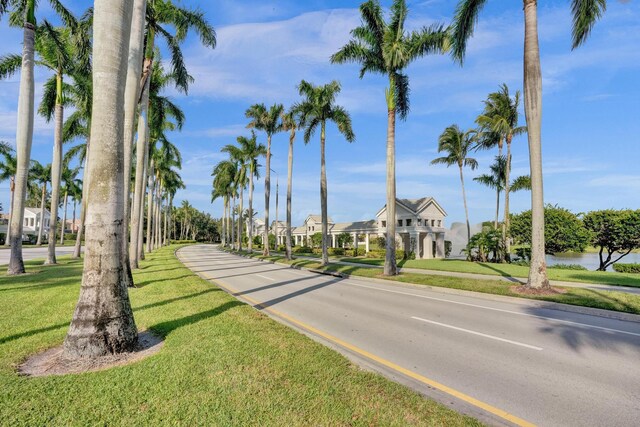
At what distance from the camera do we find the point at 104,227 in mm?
5652

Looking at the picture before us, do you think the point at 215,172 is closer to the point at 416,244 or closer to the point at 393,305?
the point at 416,244

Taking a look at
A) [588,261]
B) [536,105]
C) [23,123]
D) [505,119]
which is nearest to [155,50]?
[23,123]

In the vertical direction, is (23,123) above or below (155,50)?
below

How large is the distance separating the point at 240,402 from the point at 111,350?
2711 mm

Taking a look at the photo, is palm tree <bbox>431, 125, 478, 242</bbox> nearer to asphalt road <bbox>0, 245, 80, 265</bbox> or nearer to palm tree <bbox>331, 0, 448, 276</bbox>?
palm tree <bbox>331, 0, 448, 276</bbox>

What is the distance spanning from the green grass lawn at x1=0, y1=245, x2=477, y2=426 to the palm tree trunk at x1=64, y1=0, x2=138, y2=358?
71 centimetres

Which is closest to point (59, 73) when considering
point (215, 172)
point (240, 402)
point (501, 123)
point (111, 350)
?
point (111, 350)

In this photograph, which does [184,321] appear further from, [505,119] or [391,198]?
[505,119]

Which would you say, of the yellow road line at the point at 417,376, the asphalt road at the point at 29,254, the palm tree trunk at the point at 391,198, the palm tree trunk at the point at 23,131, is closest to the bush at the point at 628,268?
the palm tree trunk at the point at 391,198

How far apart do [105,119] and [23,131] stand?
14939 millimetres

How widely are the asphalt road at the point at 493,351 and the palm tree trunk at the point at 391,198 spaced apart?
6697 millimetres

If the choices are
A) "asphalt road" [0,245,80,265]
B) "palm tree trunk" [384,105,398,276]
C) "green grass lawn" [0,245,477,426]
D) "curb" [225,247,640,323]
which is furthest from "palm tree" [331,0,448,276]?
"asphalt road" [0,245,80,265]

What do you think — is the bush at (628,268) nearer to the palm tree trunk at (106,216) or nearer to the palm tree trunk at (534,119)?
the palm tree trunk at (534,119)

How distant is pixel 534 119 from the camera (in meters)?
12.9
